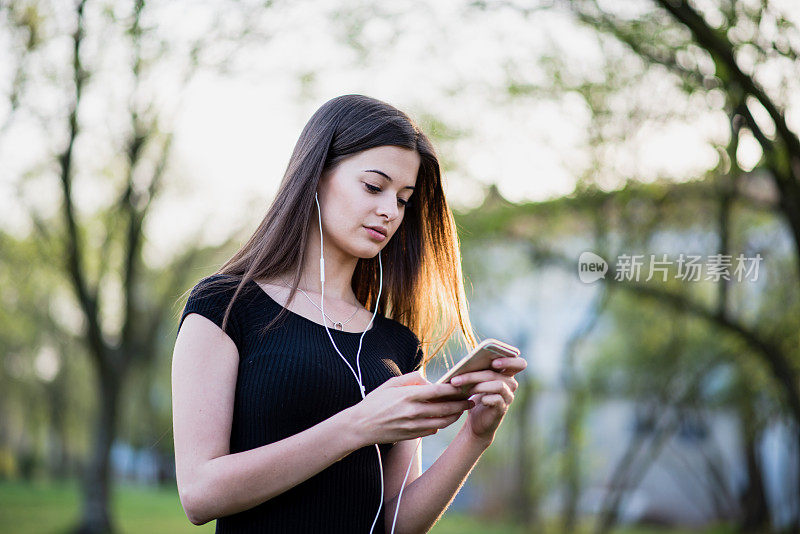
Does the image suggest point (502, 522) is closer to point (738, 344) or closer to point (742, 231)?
point (738, 344)

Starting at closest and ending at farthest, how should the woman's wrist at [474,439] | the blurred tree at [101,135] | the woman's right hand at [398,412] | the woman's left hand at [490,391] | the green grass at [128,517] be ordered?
the woman's right hand at [398,412] < the woman's left hand at [490,391] < the woman's wrist at [474,439] < the blurred tree at [101,135] < the green grass at [128,517]

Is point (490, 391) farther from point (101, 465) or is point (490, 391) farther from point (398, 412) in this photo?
point (101, 465)

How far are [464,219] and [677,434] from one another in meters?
9.02

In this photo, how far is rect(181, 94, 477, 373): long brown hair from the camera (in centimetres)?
206

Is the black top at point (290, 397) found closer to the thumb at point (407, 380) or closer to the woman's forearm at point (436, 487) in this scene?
the woman's forearm at point (436, 487)

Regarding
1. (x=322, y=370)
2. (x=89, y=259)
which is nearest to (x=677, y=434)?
(x=89, y=259)

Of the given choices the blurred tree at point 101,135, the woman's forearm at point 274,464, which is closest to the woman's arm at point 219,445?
the woman's forearm at point 274,464

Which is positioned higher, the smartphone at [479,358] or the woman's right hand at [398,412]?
the smartphone at [479,358]

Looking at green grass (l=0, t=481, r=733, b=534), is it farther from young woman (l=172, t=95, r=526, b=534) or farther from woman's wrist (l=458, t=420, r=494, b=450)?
woman's wrist (l=458, t=420, r=494, b=450)

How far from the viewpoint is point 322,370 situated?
1879 millimetres

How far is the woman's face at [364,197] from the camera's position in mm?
2045

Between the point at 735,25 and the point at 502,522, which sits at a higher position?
the point at 735,25

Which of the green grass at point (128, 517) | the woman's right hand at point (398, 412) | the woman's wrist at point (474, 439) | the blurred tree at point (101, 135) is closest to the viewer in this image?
the woman's right hand at point (398, 412)

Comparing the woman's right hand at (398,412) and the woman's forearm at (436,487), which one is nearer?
the woman's right hand at (398,412)
